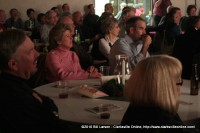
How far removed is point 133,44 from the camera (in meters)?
3.89

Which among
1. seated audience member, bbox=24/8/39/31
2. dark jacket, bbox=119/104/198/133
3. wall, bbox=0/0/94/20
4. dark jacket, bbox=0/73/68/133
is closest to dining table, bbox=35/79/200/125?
dark jacket, bbox=0/73/68/133

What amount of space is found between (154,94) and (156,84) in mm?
50

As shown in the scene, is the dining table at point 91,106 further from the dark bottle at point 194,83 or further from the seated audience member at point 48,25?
the seated audience member at point 48,25

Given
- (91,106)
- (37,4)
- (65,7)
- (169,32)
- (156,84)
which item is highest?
(37,4)

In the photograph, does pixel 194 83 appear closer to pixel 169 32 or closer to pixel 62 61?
pixel 62 61

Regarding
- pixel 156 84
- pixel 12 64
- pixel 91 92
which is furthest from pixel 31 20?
pixel 156 84

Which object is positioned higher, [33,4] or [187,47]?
[33,4]

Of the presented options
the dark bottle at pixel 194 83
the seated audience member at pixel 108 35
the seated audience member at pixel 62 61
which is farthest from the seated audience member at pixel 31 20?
the dark bottle at pixel 194 83

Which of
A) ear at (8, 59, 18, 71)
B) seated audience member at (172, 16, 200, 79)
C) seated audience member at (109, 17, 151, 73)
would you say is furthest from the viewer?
seated audience member at (172, 16, 200, 79)

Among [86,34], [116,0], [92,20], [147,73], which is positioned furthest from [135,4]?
[147,73]

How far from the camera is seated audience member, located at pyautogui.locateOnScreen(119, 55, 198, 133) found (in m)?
1.61

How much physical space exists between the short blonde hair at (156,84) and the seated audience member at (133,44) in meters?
2.01

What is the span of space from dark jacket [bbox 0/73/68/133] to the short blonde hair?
0.58 meters

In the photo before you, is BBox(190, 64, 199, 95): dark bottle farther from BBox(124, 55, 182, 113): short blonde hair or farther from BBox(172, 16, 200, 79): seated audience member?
BBox(172, 16, 200, 79): seated audience member
